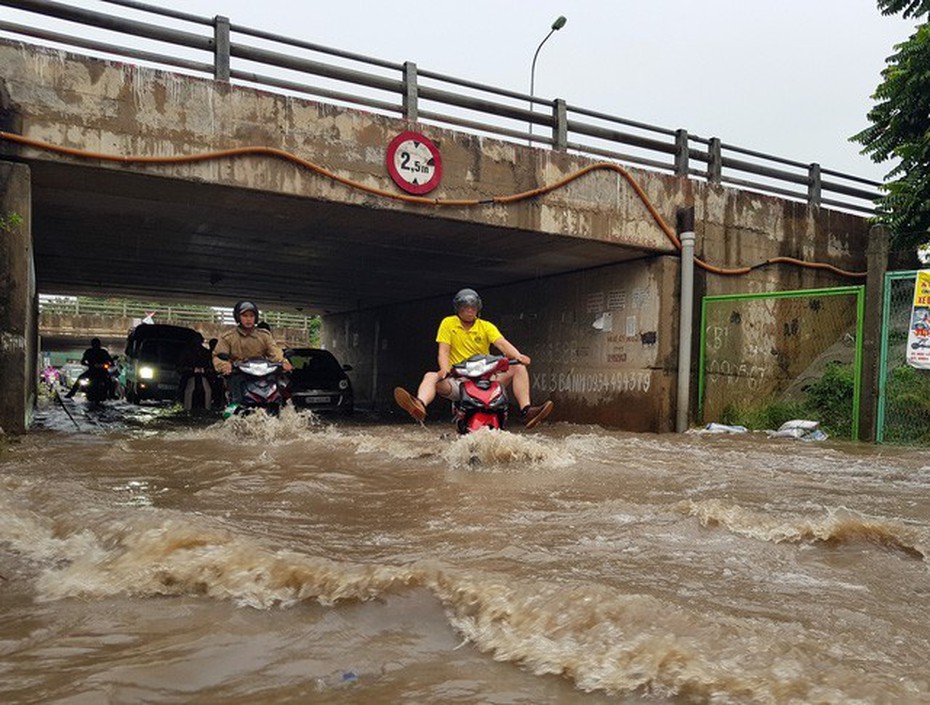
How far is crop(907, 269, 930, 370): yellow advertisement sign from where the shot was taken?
9.12 metres

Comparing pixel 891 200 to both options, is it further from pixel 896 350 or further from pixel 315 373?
pixel 315 373

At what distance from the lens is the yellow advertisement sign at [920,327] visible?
9117mm

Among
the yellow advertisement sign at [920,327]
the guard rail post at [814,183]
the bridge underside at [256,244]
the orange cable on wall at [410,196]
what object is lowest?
the yellow advertisement sign at [920,327]

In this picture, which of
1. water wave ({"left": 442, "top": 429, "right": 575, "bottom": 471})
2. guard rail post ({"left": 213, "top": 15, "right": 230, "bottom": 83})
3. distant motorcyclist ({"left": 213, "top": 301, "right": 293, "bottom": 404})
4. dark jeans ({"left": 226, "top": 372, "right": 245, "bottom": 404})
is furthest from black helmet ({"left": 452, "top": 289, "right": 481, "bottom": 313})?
guard rail post ({"left": 213, "top": 15, "right": 230, "bottom": 83})

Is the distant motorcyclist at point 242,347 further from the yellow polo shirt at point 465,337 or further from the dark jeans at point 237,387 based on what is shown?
the yellow polo shirt at point 465,337

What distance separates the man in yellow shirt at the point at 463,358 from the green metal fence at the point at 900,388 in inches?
214

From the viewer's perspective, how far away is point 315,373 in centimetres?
1549

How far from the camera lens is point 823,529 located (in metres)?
3.67

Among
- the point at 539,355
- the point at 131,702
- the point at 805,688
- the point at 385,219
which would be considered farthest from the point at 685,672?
the point at 539,355

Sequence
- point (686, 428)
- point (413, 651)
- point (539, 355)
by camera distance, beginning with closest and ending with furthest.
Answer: point (413, 651), point (686, 428), point (539, 355)

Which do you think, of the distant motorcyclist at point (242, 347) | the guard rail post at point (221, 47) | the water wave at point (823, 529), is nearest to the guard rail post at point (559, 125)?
the guard rail post at point (221, 47)

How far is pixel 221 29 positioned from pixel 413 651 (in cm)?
880

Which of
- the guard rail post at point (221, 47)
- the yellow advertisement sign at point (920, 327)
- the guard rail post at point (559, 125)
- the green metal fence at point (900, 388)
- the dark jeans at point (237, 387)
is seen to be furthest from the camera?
A: the guard rail post at point (559, 125)

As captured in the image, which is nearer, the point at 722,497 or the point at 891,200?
the point at 722,497
